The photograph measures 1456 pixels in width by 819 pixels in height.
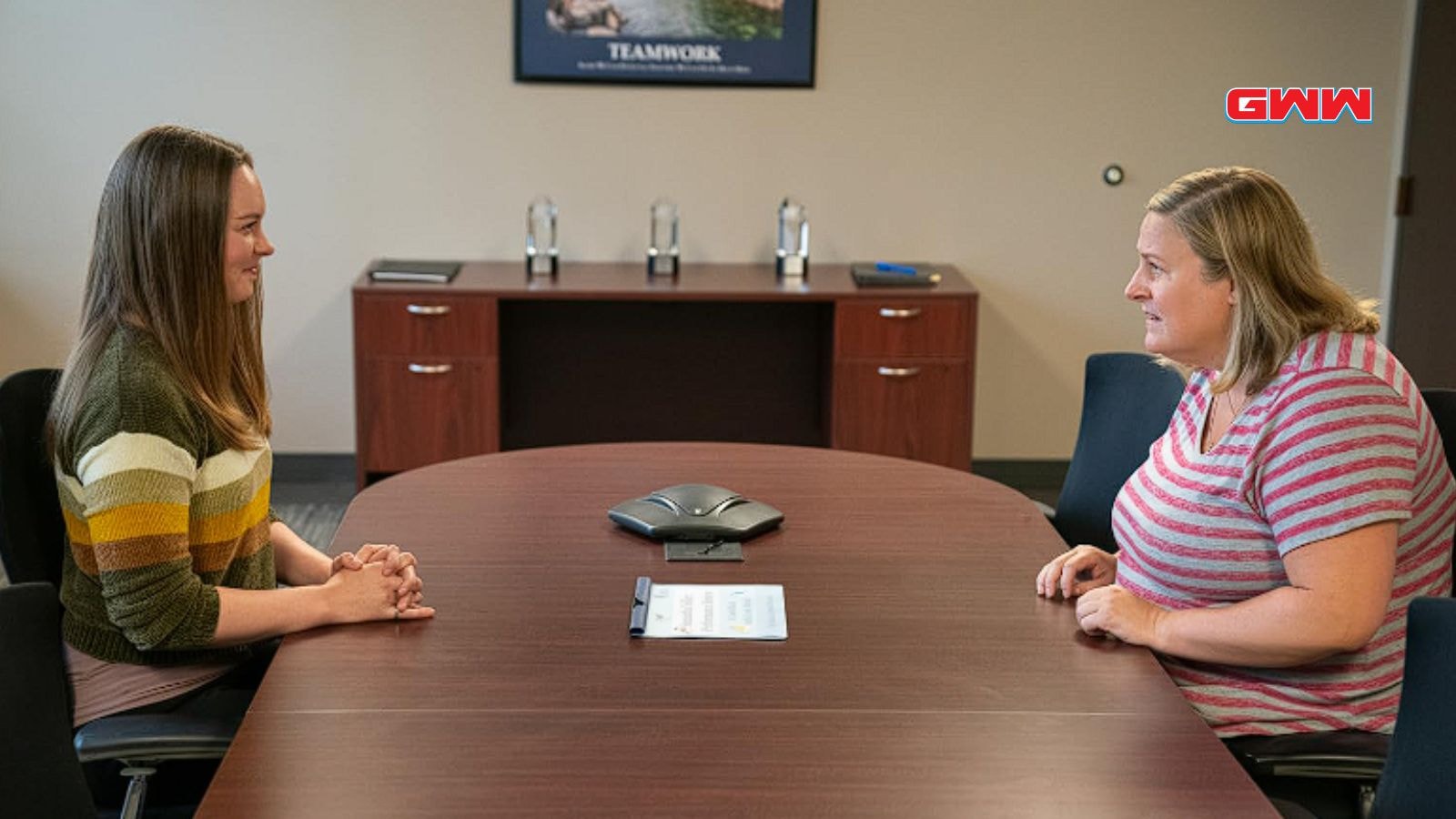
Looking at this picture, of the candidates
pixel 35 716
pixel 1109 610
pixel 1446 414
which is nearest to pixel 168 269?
pixel 35 716

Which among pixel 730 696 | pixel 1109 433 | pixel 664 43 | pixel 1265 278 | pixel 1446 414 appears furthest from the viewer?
pixel 664 43

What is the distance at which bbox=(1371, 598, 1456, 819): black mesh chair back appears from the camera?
1.79 m

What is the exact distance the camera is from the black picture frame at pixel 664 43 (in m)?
5.35

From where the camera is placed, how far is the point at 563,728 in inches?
76.6

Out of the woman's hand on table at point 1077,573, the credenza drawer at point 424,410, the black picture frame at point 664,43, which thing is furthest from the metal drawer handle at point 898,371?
the woman's hand on table at point 1077,573

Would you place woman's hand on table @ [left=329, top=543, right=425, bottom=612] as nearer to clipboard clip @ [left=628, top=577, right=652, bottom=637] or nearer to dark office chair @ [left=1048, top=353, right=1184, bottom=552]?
clipboard clip @ [left=628, top=577, right=652, bottom=637]

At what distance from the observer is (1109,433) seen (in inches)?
127

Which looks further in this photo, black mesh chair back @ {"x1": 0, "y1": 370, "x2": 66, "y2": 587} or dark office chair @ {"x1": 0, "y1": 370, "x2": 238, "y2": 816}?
black mesh chair back @ {"x1": 0, "y1": 370, "x2": 66, "y2": 587}

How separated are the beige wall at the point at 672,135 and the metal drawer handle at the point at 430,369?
576 millimetres

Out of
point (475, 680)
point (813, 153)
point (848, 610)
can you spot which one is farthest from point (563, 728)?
point (813, 153)

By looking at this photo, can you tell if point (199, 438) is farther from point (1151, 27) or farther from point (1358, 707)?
point (1151, 27)

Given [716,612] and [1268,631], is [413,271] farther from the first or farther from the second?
[1268,631]

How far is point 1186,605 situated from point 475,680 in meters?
0.98

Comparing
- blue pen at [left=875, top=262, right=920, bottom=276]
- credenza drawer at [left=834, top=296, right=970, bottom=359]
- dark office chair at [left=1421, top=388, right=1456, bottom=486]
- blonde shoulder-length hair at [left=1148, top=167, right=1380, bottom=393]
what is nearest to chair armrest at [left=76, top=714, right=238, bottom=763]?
blonde shoulder-length hair at [left=1148, top=167, right=1380, bottom=393]
